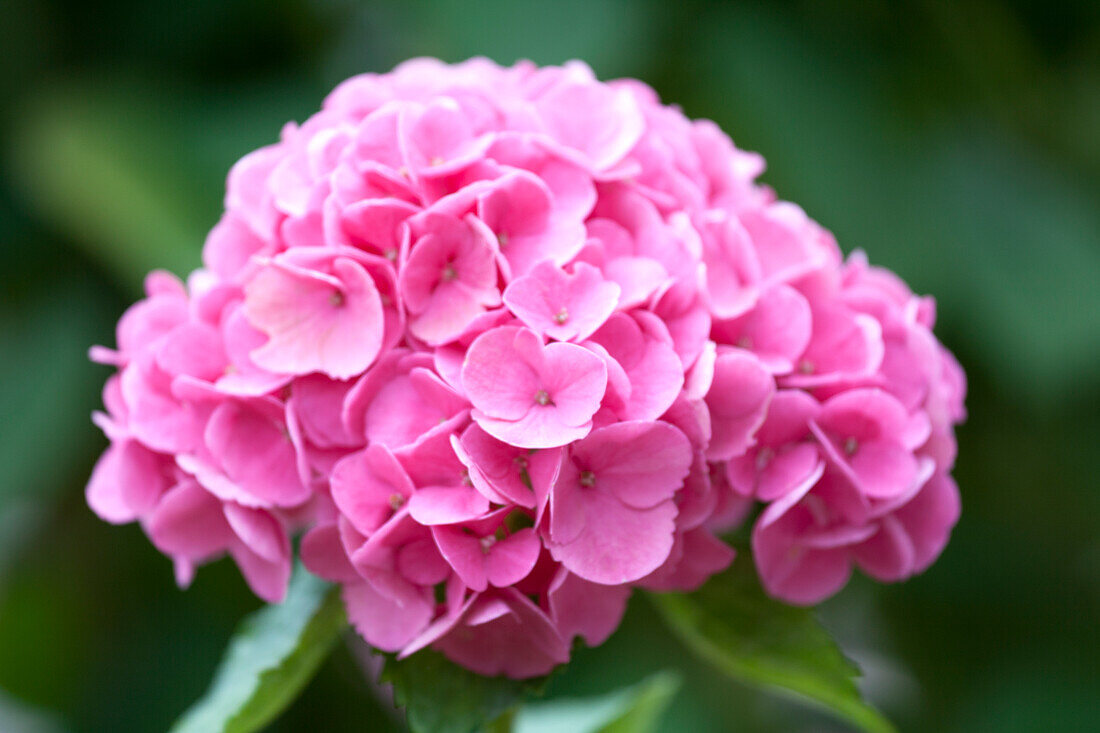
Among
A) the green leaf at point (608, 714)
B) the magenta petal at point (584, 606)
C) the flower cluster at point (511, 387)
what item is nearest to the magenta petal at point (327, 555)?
the flower cluster at point (511, 387)

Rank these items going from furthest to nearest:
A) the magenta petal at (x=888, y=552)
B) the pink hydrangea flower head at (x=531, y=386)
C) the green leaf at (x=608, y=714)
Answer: the green leaf at (x=608, y=714) < the magenta petal at (x=888, y=552) < the pink hydrangea flower head at (x=531, y=386)

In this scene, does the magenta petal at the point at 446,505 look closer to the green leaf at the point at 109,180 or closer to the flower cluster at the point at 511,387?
the flower cluster at the point at 511,387

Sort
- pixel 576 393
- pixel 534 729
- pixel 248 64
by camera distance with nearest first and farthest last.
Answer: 1. pixel 576 393
2. pixel 534 729
3. pixel 248 64

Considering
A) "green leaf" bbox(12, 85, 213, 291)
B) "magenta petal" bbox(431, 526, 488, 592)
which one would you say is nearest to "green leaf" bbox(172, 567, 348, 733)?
"magenta petal" bbox(431, 526, 488, 592)

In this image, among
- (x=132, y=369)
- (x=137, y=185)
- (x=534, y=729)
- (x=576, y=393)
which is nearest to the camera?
(x=576, y=393)

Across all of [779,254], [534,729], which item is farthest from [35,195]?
[779,254]

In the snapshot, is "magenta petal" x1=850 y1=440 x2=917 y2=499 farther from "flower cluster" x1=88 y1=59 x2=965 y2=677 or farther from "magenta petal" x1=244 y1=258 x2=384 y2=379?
"magenta petal" x1=244 y1=258 x2=384 y2=379

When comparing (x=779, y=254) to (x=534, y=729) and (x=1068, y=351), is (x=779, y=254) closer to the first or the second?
(x=534, y=729)
